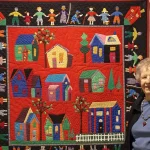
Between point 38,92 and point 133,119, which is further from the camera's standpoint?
point 38,92

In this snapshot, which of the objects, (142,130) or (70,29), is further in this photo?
(70,29)

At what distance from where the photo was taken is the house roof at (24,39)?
1.69m

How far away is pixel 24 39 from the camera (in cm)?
169

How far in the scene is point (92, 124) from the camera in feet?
5.64

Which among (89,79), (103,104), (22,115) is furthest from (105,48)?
(22,115)

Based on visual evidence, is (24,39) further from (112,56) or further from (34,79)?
(112,56)

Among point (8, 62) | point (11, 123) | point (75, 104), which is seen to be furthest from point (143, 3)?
point (11, 123)

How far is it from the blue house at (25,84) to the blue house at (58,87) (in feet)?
0.19

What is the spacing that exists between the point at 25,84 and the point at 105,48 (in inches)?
19.6

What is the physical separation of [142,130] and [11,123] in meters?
0.75

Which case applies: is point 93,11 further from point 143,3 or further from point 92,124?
point 92,124

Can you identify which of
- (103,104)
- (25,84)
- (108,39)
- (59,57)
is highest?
(108,39)

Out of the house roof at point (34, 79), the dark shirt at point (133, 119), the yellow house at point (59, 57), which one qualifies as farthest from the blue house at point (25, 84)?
the dark shirt at point (133, 119)

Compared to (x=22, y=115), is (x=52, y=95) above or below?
above
